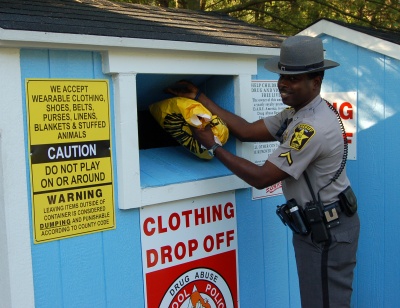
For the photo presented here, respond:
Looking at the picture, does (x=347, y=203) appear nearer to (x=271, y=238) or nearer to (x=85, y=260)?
(x=271, y=238)

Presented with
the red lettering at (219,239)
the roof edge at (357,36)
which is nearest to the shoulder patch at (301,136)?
the red lettering at (219,239)

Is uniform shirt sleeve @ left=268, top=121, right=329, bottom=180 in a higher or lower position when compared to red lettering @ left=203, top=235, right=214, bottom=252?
higher

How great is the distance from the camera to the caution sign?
232 cm

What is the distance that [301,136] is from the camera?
2709 mm

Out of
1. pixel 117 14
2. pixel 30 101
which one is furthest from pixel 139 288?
pixel 117 14

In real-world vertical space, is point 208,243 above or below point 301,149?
below

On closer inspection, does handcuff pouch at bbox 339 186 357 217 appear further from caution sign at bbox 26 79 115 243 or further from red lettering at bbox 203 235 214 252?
caution sign at bbox 26 79 115 243

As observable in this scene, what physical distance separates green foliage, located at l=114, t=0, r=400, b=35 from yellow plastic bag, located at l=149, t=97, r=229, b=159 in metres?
5.18

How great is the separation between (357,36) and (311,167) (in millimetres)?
1848

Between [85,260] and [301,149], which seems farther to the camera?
[301,149]

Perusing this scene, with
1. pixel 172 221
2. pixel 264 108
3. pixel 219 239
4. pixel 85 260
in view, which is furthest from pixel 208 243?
pixel 264 108

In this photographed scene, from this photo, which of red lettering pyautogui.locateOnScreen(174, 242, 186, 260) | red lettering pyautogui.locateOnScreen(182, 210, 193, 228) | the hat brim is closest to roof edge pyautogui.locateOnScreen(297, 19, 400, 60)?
the hat brim

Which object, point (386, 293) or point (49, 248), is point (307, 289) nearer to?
point (49, 248)

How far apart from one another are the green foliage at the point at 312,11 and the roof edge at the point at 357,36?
350 centimetres
